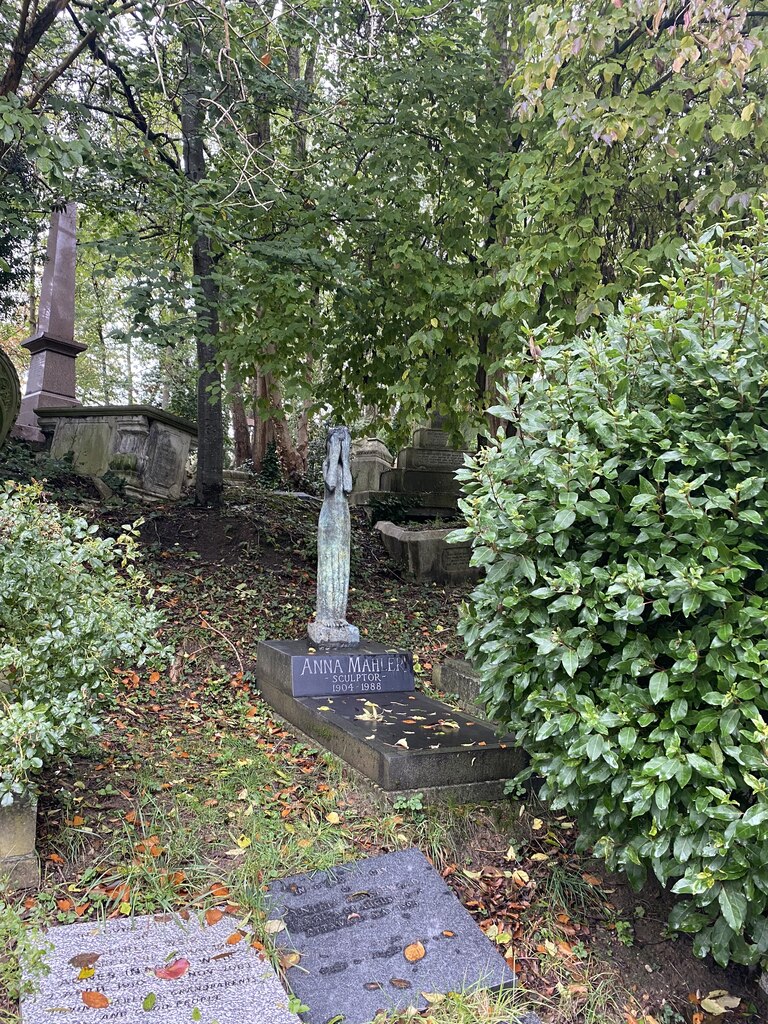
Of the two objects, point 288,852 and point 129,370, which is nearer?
point 288,852

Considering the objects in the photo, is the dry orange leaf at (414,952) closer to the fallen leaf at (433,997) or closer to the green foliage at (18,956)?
the fallen leaf at (433,997)

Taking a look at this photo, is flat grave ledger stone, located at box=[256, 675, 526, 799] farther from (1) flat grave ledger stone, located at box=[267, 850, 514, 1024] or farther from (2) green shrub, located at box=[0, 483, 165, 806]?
(2) green shrub, located at box=[0, 483, 165, 806]

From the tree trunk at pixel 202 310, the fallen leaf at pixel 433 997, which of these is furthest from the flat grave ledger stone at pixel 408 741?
the tree trunk at pixel 202 310

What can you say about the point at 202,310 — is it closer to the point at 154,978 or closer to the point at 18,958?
the point at 18,958

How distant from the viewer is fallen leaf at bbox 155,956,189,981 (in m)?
2.64

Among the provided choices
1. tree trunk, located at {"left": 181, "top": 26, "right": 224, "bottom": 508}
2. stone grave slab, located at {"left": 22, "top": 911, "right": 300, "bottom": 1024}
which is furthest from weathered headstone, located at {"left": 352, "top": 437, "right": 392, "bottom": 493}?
stone grave slab, located at {"left": 22, "top": 911, "right": 300, "bottom": 1024}

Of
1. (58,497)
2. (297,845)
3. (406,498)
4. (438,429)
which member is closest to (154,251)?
(58,497)

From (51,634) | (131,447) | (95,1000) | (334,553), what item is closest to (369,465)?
(131,447)

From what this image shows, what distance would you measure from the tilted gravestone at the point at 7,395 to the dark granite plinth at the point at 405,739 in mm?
6387

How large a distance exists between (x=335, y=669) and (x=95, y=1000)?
2.98 m

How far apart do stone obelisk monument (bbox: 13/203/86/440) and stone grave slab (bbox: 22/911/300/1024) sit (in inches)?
395

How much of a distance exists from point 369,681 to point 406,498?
683 centimetres

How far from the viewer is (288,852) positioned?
11.8 feet

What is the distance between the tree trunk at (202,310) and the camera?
7.11 metres
